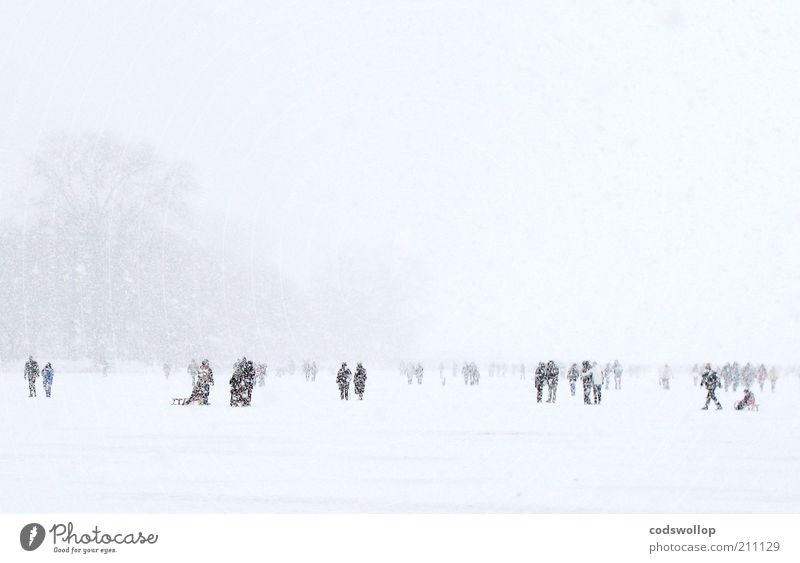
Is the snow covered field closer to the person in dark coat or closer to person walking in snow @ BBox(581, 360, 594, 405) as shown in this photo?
the person in dark coat

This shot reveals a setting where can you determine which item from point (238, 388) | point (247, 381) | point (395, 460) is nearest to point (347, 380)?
point (247, 381)

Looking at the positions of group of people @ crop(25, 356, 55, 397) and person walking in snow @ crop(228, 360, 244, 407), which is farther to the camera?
group of people @ crop(25, 356, 55, 397)

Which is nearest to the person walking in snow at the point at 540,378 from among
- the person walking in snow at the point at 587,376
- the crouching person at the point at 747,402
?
the person walking in snow at the point at 587,376

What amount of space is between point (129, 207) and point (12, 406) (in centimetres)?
3757

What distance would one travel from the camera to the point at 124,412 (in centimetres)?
2683

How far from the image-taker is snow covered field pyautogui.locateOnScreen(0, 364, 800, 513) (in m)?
11.3

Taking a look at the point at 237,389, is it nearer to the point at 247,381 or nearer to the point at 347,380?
the point at 247,381

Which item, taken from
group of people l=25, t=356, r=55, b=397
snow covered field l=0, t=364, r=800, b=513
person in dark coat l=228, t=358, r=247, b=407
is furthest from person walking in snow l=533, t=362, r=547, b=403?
group of people l=25, t=356, r=55, b=397

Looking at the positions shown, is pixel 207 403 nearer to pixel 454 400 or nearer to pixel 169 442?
pixel 454 400

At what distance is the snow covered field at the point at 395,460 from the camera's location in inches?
444

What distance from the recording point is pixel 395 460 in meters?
15.6

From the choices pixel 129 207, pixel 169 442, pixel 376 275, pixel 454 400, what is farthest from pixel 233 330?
pixel 169 442

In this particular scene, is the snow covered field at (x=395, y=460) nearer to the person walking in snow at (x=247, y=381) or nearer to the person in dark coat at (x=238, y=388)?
the person in dark coat at (x=238, y=388)

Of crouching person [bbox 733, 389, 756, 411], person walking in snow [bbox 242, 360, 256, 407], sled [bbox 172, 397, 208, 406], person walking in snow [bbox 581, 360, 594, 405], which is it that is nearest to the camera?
crouching person [bbox 733, 389, 756, 411]
